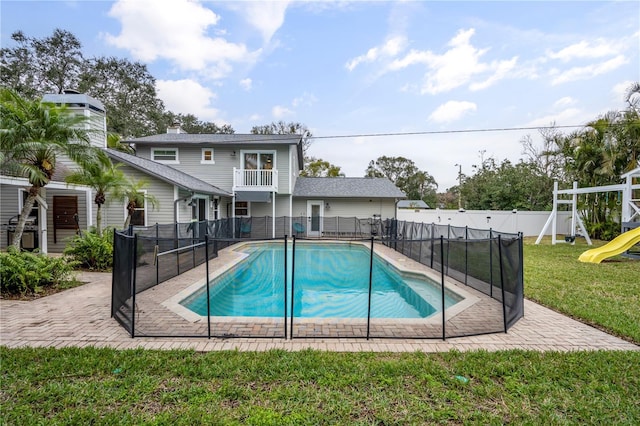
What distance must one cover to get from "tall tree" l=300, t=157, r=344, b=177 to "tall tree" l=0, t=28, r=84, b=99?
2254 cm

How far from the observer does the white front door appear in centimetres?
1912

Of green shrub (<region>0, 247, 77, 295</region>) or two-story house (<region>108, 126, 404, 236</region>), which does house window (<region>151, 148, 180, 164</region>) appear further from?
green shrub (<region>0, 247, 77, 295</region>)

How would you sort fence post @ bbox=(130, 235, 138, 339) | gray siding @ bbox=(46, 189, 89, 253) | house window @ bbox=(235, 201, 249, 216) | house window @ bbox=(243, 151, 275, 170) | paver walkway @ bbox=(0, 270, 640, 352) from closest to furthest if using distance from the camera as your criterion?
paver walkway @ bbox=(0, 270, 640, 352), fence post @ bbox=(130, 235, 138, 339), gray siding @ bbox=(46, 189, 89, 253), house window @ bbox=(243, 151, 275, 170), house window @ bbox=(235, 201, 249, 216)

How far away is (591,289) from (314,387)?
23.5ft

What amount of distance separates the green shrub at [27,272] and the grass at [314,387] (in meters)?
3.17

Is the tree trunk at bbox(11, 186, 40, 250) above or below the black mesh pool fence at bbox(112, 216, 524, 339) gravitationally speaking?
above

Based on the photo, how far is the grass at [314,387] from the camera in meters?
2.60

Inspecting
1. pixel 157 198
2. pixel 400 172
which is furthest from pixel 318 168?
pixel 157 198

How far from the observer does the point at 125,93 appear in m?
28.8

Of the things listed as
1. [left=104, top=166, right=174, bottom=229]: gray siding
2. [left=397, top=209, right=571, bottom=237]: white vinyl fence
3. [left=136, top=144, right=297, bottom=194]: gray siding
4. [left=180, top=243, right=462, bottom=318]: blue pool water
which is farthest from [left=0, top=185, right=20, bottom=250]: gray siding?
[left=397, top=209, right=571, bottom=237]: white vinyl fence

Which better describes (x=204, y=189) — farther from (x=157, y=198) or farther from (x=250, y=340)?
(x=250, y=340)

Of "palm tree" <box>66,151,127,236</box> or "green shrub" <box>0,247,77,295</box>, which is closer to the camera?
"green shrub" <box>0,247,77,295</box>

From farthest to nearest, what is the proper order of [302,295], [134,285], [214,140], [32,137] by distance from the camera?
1. [214,140]
2. [32,137]
3. [302,295]
4. [134,285]

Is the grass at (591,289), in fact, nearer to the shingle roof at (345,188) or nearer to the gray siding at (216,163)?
the shingle roof at (345,188)
